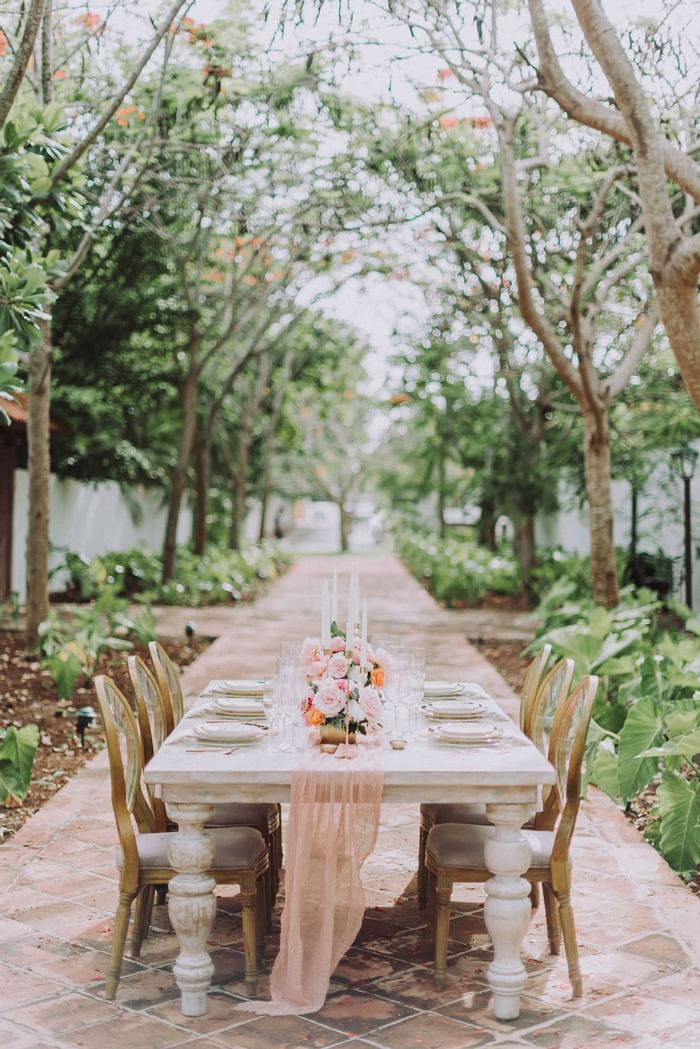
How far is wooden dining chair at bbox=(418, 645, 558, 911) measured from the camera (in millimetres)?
4758

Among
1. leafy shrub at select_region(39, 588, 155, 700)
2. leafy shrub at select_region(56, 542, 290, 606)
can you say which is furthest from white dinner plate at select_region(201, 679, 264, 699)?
leafy shrub at select_region(56, 542, 290, 606)

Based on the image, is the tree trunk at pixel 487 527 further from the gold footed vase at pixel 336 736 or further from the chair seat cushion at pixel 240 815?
the gold footed vase at pixel 336 736

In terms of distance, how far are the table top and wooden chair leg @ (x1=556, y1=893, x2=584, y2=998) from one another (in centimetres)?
49

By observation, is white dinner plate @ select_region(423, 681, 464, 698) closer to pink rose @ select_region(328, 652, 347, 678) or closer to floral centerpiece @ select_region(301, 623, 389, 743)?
floral centerpiece @ select_region(301, 623, 389, 743)

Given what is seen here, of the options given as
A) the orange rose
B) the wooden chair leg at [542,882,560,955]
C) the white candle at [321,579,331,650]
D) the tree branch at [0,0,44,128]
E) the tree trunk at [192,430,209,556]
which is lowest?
the wooden chair leg at [542,882,560,955]

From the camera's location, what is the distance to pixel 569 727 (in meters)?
4.34

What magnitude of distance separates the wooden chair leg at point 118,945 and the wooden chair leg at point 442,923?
3.52 ft

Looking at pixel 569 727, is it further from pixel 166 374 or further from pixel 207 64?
pixel 166 374

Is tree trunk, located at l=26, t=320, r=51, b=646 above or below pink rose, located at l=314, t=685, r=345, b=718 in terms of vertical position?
above

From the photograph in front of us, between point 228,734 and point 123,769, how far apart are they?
1.28 feet

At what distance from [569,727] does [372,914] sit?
4.18ft

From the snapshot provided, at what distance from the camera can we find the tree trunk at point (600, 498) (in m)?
10.4

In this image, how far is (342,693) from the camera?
164 inches

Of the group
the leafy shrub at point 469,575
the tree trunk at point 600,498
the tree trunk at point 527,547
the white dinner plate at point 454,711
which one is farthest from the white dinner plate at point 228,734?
the leafy shrub at point 469,575
